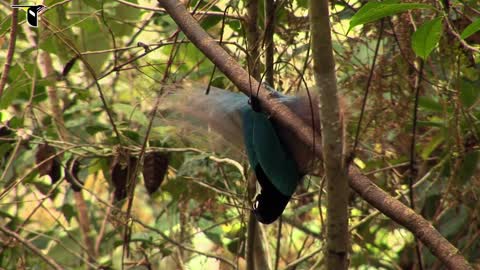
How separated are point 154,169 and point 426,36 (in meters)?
1.17

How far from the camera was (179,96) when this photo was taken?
2293mm

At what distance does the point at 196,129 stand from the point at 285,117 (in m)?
0.50

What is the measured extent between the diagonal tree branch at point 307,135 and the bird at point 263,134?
4 cm

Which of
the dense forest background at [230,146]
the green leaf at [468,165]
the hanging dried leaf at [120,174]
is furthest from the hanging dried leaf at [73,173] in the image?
the green leaf at [468,165]

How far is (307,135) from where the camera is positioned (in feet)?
6.00

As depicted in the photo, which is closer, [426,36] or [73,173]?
[426,36]

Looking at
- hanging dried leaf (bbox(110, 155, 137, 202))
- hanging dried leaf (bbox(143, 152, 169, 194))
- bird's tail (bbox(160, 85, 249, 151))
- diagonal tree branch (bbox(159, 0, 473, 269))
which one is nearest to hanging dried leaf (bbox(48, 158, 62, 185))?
hanging dried leaf (bbox(110, 155, 137, 202))

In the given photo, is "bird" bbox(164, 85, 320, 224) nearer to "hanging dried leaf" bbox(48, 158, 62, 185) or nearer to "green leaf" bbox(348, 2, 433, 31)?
"green leaf" bbox(348, 2, 433, 31)

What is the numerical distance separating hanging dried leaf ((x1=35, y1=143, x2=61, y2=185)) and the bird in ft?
2.49

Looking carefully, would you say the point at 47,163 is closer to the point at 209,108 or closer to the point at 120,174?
the point at 120,174

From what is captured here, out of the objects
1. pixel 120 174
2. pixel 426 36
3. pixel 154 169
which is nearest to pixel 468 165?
pixel 426 36

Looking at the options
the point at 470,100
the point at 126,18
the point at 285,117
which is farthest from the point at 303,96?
the point at 126,18

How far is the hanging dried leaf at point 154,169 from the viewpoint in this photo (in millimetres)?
2689

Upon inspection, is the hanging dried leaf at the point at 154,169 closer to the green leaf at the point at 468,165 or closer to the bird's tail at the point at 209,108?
the bird's tail at the point at 209,108
